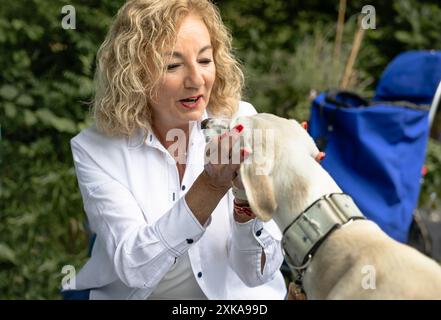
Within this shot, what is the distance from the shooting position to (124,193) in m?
2.25

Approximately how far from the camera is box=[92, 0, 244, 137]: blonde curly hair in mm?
2287

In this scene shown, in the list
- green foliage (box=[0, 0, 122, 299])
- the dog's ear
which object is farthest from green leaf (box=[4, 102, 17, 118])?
the dog's ear

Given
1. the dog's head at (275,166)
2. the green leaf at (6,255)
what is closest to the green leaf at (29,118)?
the green leaf at (6,255)

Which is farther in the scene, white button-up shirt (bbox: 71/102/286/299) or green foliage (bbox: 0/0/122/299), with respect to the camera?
green foliage (bbox: 0/0/122/299)

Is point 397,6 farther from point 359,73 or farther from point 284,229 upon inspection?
point 284,229

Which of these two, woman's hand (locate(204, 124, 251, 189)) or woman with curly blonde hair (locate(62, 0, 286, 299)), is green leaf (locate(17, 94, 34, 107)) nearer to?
woman with curly blonde hair (locate(62, 0, 286, 299))

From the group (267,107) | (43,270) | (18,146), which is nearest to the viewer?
(43,270)

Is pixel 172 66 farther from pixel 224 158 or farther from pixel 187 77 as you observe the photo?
pixel 224 158

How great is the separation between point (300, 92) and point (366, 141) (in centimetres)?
154

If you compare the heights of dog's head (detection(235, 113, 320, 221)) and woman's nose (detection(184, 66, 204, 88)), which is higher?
woman's nose (detection(184, 66, 204, 88))

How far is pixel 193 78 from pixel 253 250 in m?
0.59

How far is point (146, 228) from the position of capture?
2098 millimetres

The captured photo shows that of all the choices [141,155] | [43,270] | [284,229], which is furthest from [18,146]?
[284,229]

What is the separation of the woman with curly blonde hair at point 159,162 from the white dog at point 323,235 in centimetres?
41
